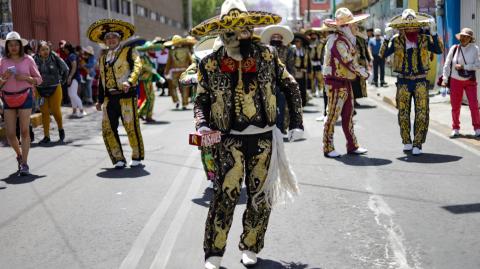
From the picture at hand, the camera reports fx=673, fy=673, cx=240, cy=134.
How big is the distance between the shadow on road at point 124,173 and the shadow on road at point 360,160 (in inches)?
106

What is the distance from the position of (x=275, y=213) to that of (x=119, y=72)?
3608mm

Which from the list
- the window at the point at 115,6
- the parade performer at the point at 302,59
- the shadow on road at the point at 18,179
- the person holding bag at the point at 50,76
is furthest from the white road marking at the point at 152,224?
the window at the point at 115,6

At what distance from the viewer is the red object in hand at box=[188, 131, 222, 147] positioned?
4.37 m

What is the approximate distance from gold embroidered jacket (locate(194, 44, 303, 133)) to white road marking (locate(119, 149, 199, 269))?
49.0 inches

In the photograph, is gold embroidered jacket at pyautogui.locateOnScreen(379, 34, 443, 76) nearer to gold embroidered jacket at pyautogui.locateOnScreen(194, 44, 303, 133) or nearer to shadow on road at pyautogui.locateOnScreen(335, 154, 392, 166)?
shadow on road at pyautogui.locateOnScreen(335, 154, 392, 166)

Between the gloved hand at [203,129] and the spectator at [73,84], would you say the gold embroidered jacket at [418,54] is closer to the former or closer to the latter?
the gloved hand at [203,129]

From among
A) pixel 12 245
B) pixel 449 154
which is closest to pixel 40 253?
pixel 12 245

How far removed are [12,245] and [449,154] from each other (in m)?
6.27

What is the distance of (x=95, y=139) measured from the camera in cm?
1259

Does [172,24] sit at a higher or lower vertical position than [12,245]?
higher

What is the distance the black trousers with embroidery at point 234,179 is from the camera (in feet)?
15.2

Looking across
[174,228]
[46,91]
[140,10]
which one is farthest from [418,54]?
[140,10]

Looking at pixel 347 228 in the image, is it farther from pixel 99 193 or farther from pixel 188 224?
pixel 99 193

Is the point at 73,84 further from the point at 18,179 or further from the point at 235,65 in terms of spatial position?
the point at 235,65
